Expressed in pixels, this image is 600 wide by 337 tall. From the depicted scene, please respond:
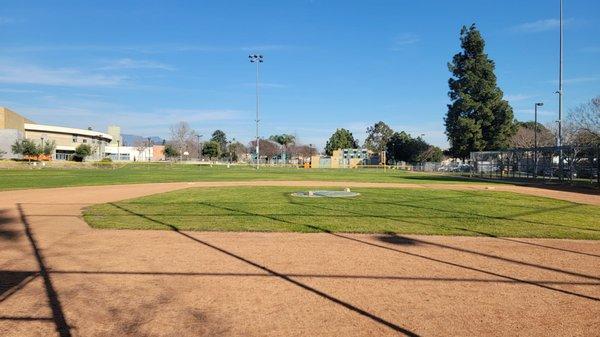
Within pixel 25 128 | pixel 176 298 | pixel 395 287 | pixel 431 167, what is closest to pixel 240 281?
pixel 176 298

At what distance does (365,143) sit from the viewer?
139375 millimetres

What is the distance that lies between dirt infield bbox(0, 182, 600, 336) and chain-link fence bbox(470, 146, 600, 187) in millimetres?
26404

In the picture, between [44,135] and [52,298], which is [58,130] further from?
[52,298]

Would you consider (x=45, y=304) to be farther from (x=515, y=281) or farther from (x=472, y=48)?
(x=472, y=48)

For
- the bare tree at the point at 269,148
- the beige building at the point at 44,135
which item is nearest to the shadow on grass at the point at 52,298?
the beige building at the point at 44,135

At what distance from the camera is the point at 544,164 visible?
3706 centimetres

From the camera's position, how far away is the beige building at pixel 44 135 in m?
83.9

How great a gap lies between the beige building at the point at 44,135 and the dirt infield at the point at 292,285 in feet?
290

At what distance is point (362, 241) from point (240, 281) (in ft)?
12.6

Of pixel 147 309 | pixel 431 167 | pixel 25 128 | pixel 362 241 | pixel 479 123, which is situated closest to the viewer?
pixel 147 309

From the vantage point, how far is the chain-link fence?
31.8m

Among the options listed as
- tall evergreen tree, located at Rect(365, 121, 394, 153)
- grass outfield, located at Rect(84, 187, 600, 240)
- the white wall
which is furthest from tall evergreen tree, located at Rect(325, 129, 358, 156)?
grass outfield, located at Rect(84, 187, 600, 240)

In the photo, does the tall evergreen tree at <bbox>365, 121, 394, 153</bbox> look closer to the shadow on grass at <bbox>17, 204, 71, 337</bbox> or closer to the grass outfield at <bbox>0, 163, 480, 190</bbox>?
the grass outfield at <bbox>0, 163, 480, 190</bbox>

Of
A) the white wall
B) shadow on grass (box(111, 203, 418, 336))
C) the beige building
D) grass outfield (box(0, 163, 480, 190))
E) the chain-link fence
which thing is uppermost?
the beige building
